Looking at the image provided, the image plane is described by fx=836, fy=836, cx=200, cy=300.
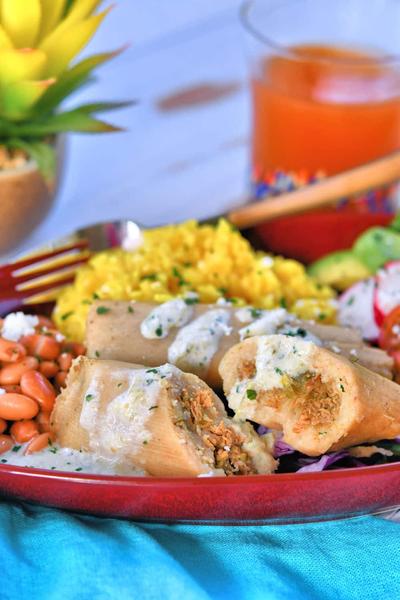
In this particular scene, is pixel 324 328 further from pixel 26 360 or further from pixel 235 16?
pixel 235 16

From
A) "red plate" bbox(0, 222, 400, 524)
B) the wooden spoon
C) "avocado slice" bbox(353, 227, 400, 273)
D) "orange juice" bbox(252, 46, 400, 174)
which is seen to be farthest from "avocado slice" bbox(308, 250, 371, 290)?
"red plate" bbox(0, 222, 400, 524)

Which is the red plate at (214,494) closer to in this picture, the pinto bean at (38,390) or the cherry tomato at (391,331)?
the pinto bean at (38,390)

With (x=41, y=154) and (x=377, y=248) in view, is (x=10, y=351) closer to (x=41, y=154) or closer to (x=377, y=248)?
(x=41, y=154)

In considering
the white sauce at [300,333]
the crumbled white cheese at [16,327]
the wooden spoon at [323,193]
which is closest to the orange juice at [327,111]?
the wooden spoon at [323,193]

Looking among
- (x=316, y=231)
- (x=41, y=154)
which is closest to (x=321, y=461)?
(x=316, y=231)

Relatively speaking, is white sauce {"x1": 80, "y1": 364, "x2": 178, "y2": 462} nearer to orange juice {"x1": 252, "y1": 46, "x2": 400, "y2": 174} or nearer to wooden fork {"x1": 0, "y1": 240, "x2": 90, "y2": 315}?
wooden fork {"x1": 0, "y1": 240, "x2": 90, "y2": 315}

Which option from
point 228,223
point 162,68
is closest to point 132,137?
point 162,68
